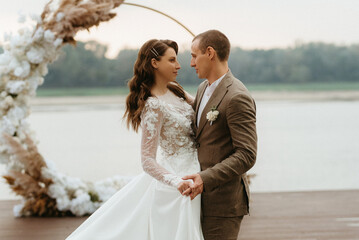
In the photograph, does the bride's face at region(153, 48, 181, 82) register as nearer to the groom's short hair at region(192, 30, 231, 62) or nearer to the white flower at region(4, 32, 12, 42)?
the groom's short hair at region(192, 30, 231, 62)

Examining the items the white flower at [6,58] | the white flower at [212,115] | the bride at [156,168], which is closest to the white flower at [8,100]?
the white flower at [6,58]

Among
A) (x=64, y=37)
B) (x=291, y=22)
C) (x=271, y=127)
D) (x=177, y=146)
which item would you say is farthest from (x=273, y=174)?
(x=291, y=22)

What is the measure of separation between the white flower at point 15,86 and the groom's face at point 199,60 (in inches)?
111

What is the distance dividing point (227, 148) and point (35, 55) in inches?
118

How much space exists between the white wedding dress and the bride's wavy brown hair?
0.20ft

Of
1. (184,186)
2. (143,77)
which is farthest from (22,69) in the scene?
(184,186)

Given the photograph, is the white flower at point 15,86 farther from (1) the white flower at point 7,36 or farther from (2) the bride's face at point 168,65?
(2) the bride's face at point 168,65

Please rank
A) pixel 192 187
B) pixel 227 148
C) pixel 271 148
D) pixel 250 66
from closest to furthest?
1. pixel 192 187
2. pixel 227 148
3. pixel 271 148
4. pixel 250 66

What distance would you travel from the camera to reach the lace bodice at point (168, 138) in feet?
7.85

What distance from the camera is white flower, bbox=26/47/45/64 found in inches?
185

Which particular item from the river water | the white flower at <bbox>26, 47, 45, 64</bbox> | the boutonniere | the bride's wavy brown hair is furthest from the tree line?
the boutonniere

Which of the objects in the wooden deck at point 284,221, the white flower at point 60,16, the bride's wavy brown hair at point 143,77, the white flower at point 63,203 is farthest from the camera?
the white flower at point 63,203

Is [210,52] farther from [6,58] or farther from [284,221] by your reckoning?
[6,58]

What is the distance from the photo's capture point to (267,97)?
79.6 ft
